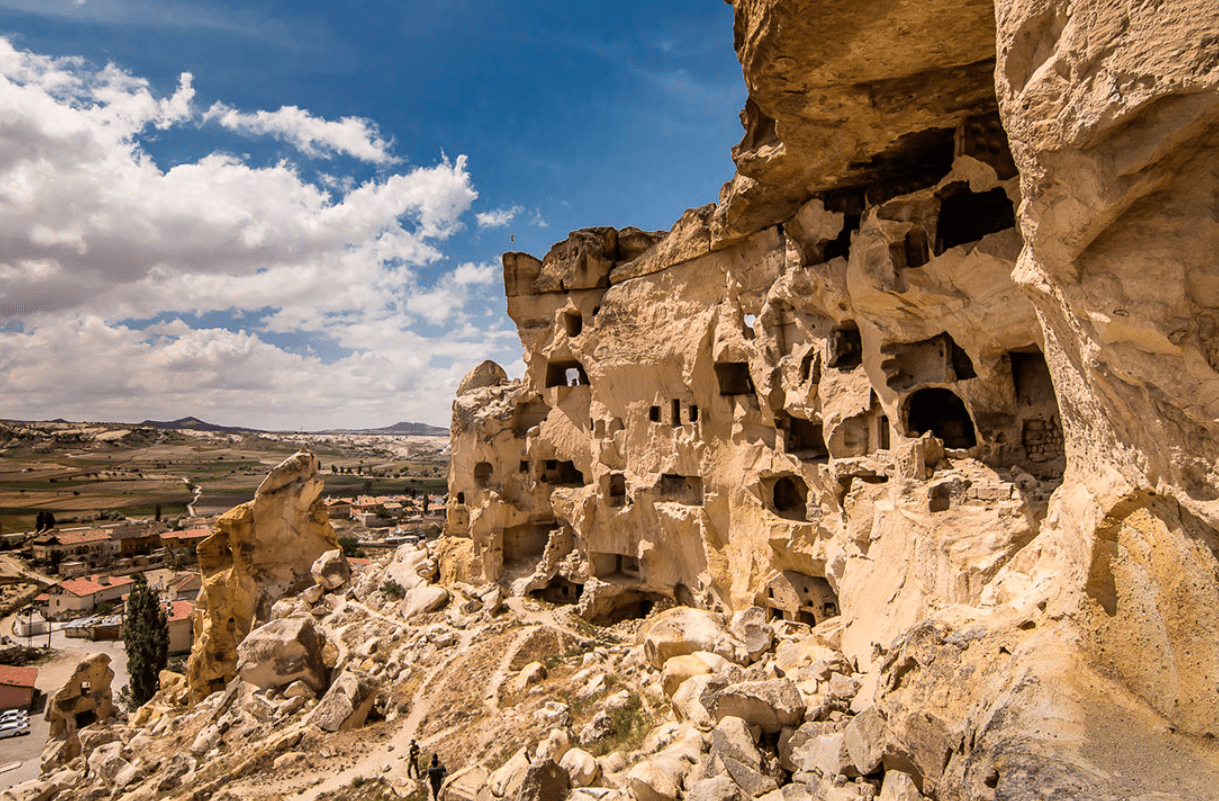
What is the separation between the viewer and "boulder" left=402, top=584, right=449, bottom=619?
62.0 feet

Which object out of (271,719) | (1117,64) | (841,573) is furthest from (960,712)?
(271,719)

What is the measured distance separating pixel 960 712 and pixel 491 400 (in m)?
18.7

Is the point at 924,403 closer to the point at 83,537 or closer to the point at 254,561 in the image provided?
the point at 254,561

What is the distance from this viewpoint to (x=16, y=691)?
2752 cm

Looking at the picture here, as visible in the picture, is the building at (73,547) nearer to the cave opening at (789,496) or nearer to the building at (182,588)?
the building at (182,588)

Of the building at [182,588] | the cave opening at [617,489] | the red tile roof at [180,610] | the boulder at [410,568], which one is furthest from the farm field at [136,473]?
the cave opening at [617,489]

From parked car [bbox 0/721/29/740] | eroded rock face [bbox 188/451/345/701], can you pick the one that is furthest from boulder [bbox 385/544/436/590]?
parked car [bbox 0/721/29/740]

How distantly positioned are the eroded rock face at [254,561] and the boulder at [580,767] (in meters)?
16.4

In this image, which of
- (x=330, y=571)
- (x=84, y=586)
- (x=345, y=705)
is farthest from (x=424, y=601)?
(x=84, y=586)

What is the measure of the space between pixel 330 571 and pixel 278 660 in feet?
24.4

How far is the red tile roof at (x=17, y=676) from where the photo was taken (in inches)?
1101

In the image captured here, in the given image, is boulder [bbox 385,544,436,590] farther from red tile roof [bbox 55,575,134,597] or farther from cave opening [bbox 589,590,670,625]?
red tile roof [bbox 55,575,134,597]

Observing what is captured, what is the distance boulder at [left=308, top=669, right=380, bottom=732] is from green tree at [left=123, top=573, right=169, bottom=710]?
15.3 m

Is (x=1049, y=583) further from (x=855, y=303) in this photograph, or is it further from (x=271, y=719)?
(x=271, y=719)
